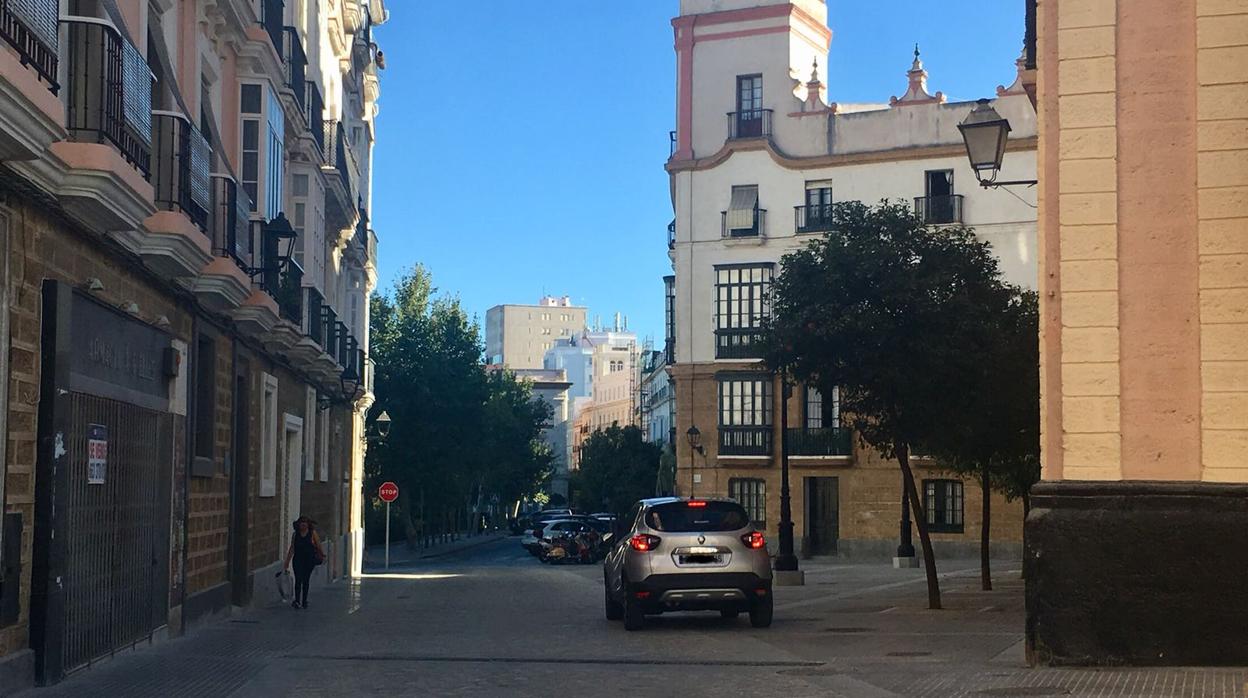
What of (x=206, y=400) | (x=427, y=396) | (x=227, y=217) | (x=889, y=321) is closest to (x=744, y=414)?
(x=427, y=396)

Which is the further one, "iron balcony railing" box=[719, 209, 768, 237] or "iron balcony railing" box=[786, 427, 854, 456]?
"iron balcony railing" box=[719, 209, 768, 237]

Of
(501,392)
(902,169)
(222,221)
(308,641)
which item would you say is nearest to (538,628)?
(308,641)

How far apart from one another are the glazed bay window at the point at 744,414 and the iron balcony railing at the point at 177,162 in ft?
117

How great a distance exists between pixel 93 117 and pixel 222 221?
20.6ft

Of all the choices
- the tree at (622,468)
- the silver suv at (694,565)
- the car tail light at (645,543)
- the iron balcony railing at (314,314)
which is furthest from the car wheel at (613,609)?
the tree at (622,468)

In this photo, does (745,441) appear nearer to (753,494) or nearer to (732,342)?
(753,494)

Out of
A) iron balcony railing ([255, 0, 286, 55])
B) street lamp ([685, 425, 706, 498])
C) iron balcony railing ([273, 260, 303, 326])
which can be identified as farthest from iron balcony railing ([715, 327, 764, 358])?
iron balcony railing ([255, 0, 286, 55])

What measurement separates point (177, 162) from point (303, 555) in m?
9.63

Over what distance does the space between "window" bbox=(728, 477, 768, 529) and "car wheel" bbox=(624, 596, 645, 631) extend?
32975 mm

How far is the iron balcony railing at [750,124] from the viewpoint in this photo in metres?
51.9

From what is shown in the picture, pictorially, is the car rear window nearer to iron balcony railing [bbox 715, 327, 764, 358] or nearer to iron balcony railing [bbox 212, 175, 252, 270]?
iron balcony railing [bbox 212, 175, 252, 270]

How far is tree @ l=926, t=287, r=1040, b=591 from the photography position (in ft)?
67.0

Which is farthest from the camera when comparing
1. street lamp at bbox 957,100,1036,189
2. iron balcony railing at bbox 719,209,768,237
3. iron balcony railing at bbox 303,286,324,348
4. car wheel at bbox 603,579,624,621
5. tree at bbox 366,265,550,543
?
tree at bbox 366,265,550,543

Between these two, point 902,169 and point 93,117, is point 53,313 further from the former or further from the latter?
point 902,169
